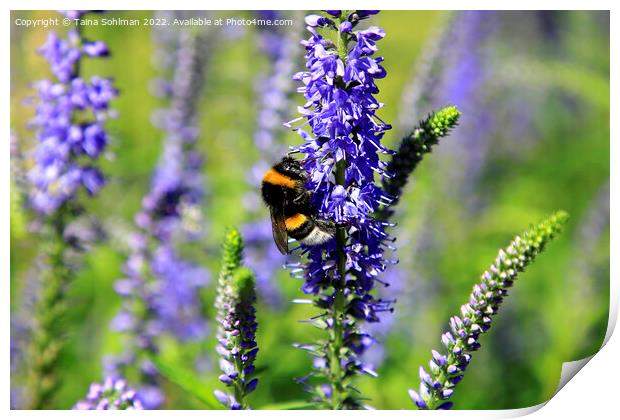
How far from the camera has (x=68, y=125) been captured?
10.1 ft

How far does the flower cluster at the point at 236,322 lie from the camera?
6.70 ft

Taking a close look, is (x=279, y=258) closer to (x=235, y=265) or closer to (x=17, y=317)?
(x=17, y=317)

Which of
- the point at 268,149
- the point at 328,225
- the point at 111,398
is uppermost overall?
the point at 268,149

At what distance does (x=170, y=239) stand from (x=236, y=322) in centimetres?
180

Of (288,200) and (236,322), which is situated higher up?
(288,200)

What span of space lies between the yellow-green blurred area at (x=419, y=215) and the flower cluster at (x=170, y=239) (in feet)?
0.52

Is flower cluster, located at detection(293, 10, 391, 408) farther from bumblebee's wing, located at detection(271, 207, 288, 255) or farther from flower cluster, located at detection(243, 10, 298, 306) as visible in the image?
flower cluster, located at detection(243, 10, 298, 306)

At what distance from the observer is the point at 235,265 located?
7.00 feet

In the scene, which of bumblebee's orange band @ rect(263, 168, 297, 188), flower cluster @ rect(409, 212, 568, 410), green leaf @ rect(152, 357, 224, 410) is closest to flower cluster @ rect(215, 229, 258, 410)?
green leaf @ rect(152, 357, 224, 410)

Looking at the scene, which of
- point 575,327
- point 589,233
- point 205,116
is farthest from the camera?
point 205,116

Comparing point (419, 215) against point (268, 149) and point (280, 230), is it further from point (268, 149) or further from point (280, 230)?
point (280, 230)

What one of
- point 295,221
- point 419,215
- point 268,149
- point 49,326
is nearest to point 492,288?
point 295,221
